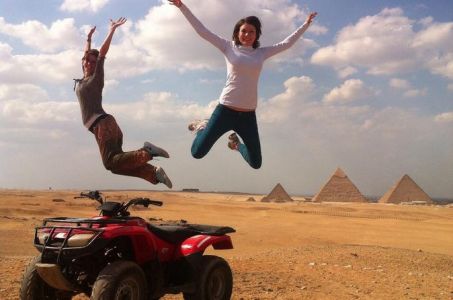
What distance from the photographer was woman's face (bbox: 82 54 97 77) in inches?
219

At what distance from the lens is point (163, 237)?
636 cm

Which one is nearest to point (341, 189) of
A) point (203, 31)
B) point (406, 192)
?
point (406, 192)

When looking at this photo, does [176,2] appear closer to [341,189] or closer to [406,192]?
[341,189]

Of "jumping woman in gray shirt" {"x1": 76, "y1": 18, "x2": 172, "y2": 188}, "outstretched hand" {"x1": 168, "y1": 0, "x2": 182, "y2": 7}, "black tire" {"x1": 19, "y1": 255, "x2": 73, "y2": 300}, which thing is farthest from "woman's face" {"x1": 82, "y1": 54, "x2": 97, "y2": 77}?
"black tire" {"x1": 19, "y1": 255, "x2": 73, "y2": 300}

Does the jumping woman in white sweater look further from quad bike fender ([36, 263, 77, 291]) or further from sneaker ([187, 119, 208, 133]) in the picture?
quad bike fender ([36, 263, 77, 291])

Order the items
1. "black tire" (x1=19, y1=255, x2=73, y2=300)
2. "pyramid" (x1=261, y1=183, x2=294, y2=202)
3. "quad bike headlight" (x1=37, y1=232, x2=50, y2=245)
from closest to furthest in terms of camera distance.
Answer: "quad bike headlight" (x1=37, y1=232, x2=50, y2=245), "black tire" (x1=19, y1=255, x2=73, y2=300), "pyramid" (x1=261, y1=183, x2=294, y2=202)

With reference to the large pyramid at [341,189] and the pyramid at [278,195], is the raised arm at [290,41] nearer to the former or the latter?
the large pyramid at [341,189]

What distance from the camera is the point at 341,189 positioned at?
175ft

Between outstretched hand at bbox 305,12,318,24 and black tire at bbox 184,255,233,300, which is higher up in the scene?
outstretched hand at bbox 305,12,318,24

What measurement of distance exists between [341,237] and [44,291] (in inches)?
608

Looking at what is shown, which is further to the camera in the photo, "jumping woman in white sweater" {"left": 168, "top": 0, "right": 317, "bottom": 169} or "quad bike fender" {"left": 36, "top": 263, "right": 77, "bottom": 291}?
"quad bike fender" {"left": 36, "top": 263, "right": 77, "bottom": 291}

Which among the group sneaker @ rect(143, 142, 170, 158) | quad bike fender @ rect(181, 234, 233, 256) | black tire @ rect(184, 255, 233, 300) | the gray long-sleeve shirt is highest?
the gray long-sleeve shirt

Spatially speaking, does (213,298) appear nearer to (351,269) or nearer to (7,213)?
(351,269)

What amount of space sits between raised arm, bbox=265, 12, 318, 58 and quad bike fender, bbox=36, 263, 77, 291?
10.7 ft
